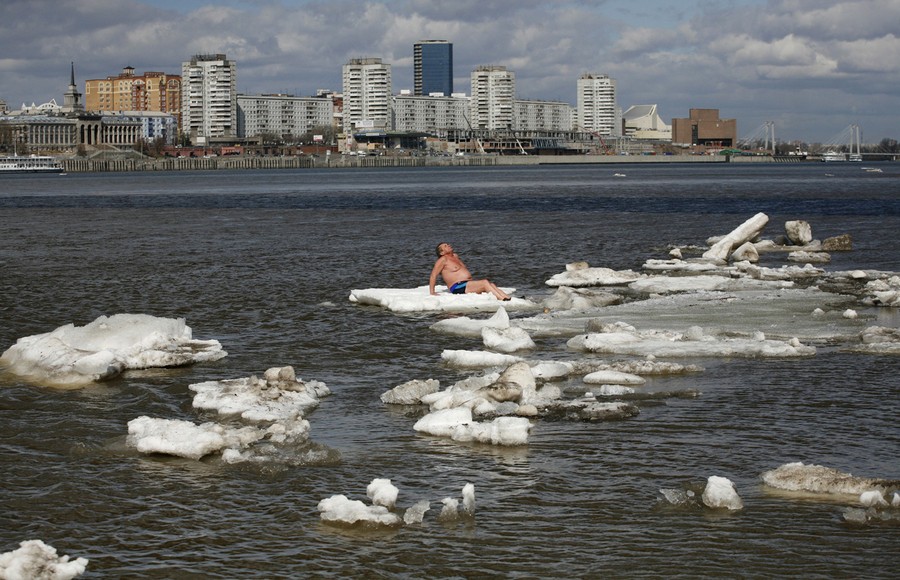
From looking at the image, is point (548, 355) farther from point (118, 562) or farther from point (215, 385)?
point (118, 562)

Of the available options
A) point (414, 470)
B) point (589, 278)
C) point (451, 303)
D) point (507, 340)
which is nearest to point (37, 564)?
point (414, 470)

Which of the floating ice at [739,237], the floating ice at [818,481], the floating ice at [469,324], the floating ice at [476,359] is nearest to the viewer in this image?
the floating ice at [818,481]

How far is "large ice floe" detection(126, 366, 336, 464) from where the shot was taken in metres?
13.1

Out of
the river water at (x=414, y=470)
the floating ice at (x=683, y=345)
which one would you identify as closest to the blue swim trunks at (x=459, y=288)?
the river water at (x=414, y=470)

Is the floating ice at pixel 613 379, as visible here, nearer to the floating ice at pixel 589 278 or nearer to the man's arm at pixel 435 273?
the man's arm at pixel 435 273

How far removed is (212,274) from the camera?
111ft

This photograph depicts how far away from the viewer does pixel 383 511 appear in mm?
10930

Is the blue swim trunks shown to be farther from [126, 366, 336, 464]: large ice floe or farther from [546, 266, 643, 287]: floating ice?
[126, 366, 336, 464]: large ice floe

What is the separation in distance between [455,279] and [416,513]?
1434 cm

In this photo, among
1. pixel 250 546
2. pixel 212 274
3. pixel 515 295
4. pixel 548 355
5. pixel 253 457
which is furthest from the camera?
pixel 212 274

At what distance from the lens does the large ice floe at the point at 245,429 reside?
1309 cm

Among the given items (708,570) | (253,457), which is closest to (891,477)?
(708,570)

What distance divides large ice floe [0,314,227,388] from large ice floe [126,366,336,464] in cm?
248

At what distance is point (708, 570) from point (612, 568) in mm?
793
